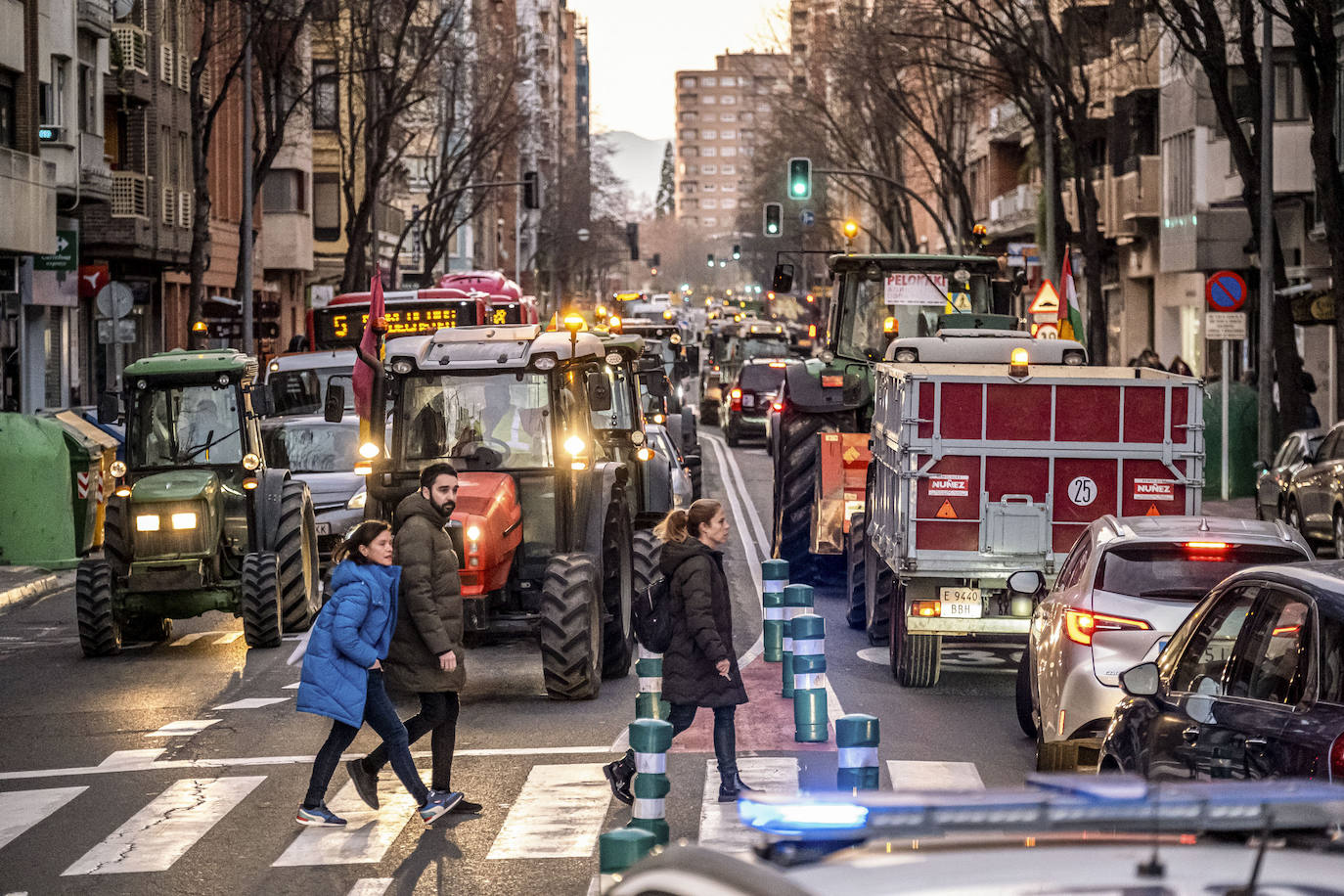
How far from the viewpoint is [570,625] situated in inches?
538

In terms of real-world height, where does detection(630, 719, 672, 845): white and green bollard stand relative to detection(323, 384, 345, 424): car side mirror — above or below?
below

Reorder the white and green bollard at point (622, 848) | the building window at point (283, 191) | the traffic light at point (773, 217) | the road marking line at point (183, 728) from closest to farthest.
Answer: the white and green bollard at point (622, 848) → the road marking line at point (183, 728) → the traffic light at point (773, 217) → the building window at point (283, 191)

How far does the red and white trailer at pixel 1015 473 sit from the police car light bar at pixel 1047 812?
33.7 ft

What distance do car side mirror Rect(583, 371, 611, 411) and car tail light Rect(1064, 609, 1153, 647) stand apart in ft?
13.5

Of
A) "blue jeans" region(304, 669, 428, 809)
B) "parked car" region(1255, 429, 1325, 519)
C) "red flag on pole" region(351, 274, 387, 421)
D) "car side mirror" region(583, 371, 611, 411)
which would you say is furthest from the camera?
"parked car" region(1255, 429, 1325, 519)

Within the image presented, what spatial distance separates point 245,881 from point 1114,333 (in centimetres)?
5292

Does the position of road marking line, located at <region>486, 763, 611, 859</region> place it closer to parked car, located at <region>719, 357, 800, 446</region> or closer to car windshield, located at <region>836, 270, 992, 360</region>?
car windshield, located at <region>836, 270, 992, 360</region>

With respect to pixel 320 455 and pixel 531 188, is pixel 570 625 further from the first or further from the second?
pixel 531 188

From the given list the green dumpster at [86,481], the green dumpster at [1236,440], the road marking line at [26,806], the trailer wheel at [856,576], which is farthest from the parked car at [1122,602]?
the green dumpster at [1236,440]

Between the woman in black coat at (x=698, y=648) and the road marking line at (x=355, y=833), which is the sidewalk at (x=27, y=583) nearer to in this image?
the road marking line at (x=355, y=833)

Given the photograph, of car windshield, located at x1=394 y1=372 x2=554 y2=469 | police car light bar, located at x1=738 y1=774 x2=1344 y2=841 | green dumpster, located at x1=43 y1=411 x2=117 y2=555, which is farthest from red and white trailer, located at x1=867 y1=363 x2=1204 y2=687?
green dumpster, located at x1=43 y1=411 x2=117 y2=555

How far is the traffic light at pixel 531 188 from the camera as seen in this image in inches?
2183

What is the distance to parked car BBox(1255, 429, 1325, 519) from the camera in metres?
25.8

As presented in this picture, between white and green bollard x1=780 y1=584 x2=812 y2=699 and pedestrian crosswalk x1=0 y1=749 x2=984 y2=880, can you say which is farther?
white and green bollard x1=780 y1=584 x2=812 y2=699
